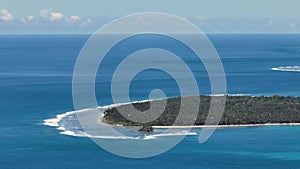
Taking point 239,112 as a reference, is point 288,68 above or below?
above

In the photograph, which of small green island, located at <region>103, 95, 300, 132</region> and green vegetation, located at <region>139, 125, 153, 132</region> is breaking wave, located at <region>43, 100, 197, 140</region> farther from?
small green island, located at <region>103, 95, 300, 132</region>

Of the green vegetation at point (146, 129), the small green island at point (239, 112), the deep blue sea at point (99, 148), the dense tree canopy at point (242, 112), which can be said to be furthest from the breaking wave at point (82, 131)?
the dense tree canopy at point (242, 112)

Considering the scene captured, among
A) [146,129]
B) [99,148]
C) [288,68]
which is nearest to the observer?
[99,148]

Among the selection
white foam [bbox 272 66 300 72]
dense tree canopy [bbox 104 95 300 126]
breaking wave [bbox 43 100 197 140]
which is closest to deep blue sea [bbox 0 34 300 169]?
breaking wave [bbox 43 100 197 140]

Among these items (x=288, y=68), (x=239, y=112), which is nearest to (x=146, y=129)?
(x=239, y=112)

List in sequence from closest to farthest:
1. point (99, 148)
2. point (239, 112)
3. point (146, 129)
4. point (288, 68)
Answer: point (99, 148)
point (146, 129)
point (239, 112)
point (288, 68)

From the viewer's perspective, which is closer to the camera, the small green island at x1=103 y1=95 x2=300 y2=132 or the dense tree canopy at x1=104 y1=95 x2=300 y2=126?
the small green island at x1=103 y1=95 x2=300 y2=132

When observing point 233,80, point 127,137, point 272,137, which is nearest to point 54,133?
point 127,137

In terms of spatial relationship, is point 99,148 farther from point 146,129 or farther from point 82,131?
point 146,129

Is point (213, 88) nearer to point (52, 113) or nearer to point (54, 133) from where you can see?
point (52, 113)
